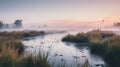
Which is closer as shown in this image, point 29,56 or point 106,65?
point 29,56

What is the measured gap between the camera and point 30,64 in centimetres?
877

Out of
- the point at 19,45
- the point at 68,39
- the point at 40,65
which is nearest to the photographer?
the point at 40,65

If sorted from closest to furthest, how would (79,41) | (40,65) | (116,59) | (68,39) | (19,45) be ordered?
(40,65) < (116,59) < (19,45) < (79,41) < (68,39)

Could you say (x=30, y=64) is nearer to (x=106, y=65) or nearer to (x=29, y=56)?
(x=29, y=56)

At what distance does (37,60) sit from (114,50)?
631cm

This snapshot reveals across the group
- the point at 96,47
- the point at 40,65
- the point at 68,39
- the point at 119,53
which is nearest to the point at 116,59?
the point at 119,53

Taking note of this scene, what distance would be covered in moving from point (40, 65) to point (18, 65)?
764mm

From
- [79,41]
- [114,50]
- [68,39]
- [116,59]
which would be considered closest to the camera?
[116,59]

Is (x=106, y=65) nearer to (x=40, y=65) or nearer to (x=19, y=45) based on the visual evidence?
(x=40, y=65)

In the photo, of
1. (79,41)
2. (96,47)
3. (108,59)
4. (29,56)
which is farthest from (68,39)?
(29,56)

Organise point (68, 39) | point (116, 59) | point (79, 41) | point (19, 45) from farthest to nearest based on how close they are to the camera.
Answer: point (68, 39), point (79, 41), point (19, 45), point (116, 59)

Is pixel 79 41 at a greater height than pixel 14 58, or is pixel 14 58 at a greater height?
pixel 14 58

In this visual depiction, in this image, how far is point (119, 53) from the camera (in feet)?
42.9

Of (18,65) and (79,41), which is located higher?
(18,65)
